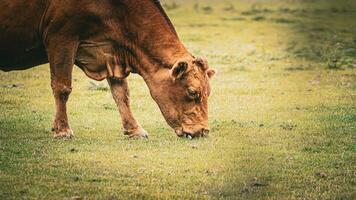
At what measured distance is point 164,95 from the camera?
42.3ft

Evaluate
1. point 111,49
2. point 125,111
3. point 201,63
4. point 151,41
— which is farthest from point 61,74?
point 201,63

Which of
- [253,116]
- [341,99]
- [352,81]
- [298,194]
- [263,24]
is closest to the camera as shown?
[298,194]

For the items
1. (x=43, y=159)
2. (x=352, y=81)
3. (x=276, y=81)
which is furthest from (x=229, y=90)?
(x=43, y=159)

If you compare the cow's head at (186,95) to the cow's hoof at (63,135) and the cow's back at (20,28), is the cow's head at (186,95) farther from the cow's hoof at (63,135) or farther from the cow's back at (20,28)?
the cow's back at (20,28)

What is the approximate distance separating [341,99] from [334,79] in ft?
11.2

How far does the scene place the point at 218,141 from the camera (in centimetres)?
1293

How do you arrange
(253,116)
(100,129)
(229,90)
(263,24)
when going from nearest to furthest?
1. (100,129)
2. (253,116)
3. (229,90)
4. (263,24)

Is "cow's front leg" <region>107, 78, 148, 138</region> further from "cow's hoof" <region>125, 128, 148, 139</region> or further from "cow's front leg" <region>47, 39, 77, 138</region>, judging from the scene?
"cow's front leg" <region>47, 39, 77, 138</region>

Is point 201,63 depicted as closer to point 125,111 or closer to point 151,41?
point 151,41

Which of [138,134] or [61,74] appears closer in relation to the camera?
[61,74]

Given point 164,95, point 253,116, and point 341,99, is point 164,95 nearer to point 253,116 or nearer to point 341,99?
point 253,116

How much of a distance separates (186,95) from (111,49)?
4.72 ft

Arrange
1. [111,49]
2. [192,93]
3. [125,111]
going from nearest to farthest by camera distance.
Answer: [192,93] → [111,49] → [125,111]

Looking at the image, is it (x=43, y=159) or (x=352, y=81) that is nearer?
(x=43, y=159)
